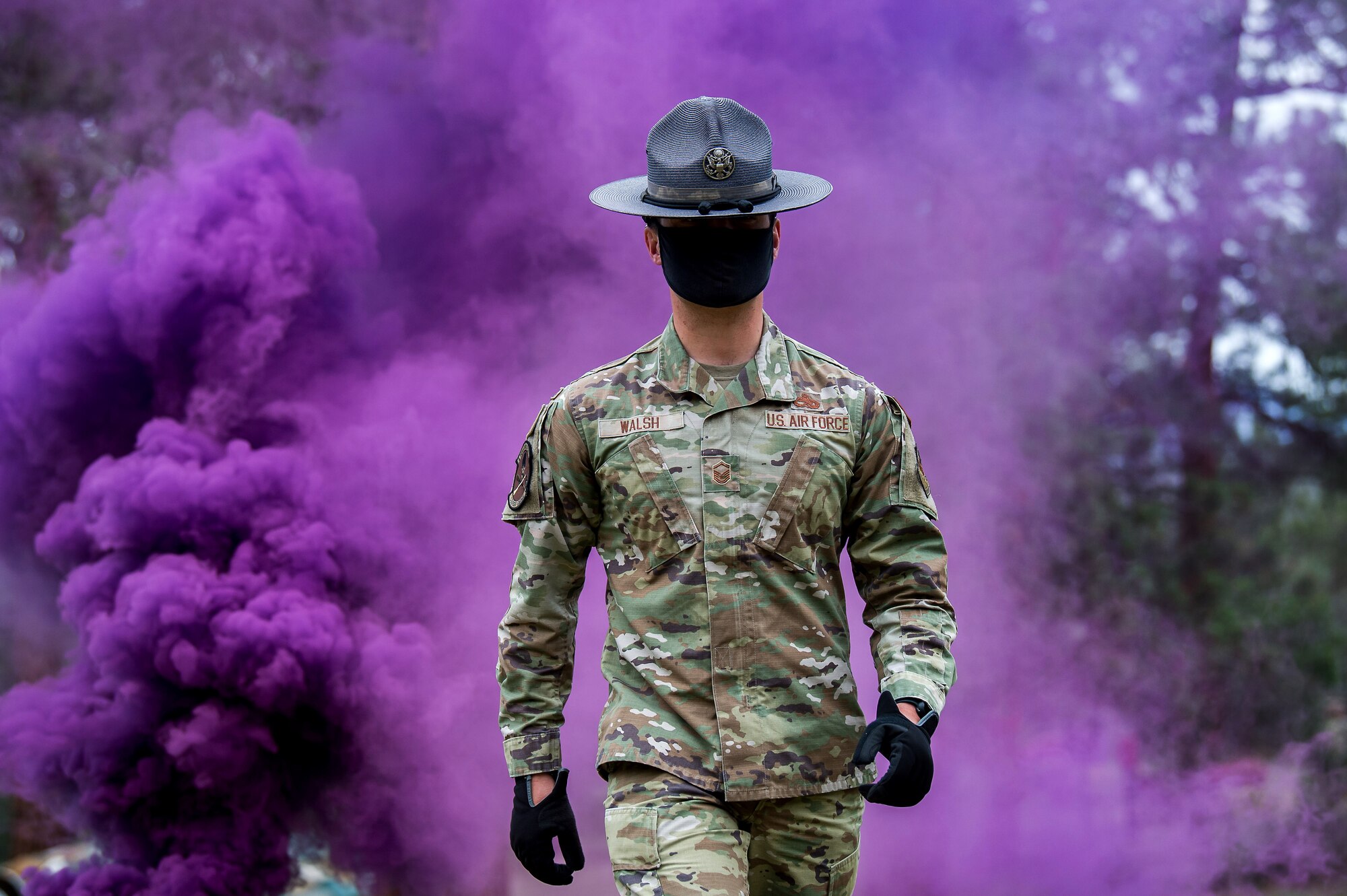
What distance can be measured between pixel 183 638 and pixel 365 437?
4.46ft

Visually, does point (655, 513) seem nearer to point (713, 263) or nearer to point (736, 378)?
point (736, 378)

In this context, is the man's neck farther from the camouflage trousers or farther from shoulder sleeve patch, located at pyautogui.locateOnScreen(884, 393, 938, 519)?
the camouflage trousers

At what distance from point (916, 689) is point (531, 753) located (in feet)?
2.70

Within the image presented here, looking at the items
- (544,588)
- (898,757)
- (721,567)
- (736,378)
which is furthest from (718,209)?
(898,757)

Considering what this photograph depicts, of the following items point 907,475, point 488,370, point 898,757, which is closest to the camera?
point 898,757

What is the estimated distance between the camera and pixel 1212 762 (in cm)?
718

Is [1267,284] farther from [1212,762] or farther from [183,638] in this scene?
[183,638]

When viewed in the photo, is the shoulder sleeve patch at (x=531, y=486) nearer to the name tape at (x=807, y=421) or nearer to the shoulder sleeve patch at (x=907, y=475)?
the name tape at (x=807, y=421)

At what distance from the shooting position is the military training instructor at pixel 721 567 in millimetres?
2830

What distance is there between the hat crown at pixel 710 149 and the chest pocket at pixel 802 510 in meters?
0.59

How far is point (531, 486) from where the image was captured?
302 centimetres

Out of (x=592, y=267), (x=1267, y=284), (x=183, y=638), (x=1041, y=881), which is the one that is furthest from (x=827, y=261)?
(x=183, y=638)

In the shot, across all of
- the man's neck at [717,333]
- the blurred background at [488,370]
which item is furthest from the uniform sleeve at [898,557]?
the blurred background at [488,370]

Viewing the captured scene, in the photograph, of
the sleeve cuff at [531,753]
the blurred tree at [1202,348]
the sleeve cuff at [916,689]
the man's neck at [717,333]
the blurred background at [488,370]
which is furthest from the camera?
the blurred tree at [1202,348]
